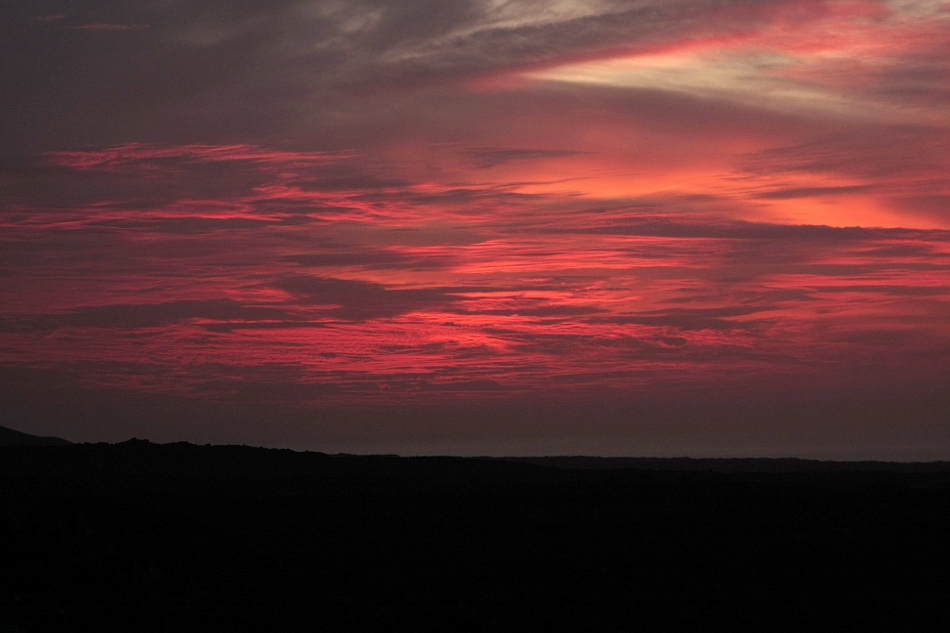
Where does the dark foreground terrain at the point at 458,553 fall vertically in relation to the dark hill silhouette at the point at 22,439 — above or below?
below

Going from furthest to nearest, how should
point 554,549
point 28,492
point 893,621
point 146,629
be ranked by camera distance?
point 28,492 < point 554,549 < point 893,621 < point 146,629

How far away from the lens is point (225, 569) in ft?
100

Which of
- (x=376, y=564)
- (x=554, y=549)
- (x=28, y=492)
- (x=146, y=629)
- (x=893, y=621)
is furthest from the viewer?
(x=28, y=492)

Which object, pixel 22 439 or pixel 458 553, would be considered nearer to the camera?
pixel 458 553

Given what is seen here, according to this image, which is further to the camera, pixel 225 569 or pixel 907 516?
pixel 907 516

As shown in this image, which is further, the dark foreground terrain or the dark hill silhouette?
the dark hill silhouette

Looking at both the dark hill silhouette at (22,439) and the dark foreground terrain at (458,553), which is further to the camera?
the dark hill silhouette at (22,439)

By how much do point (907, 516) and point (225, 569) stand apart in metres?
29.1

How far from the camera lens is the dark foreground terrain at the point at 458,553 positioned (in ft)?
87.5

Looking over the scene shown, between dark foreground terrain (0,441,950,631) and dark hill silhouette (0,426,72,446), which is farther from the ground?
dark hill silhouette (0,426,72,446)

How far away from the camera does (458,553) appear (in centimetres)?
3641

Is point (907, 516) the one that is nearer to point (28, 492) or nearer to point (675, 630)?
point (675, 630)

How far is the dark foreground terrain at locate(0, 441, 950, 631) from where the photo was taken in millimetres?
26672

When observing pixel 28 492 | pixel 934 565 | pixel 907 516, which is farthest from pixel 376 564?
pixel 907 516
